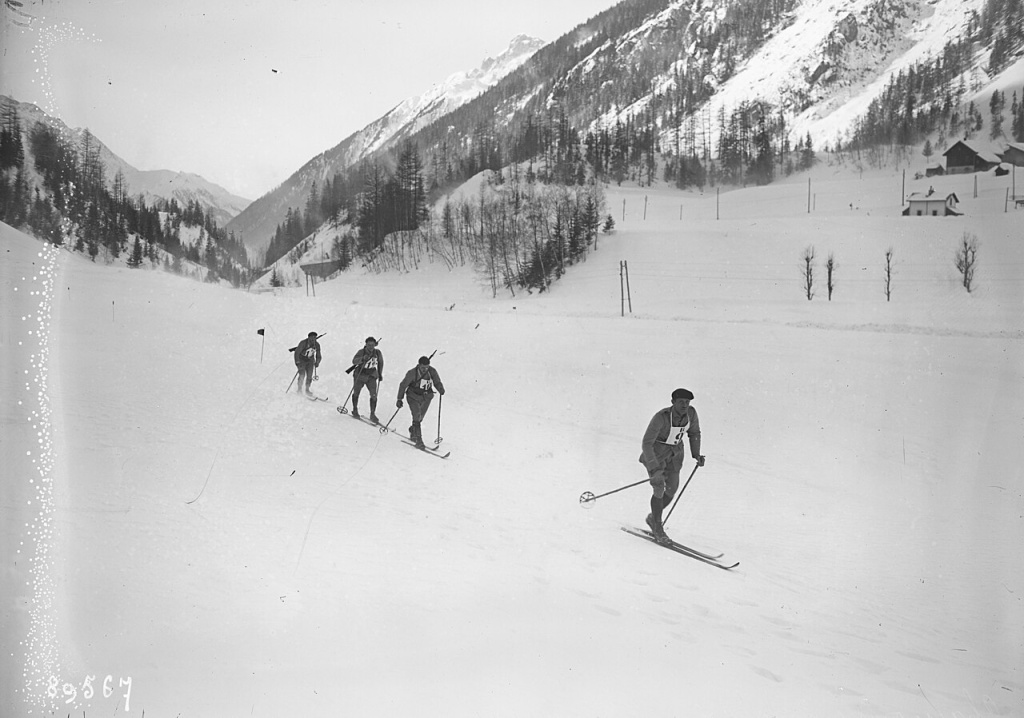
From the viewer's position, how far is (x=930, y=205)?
51.8 metres

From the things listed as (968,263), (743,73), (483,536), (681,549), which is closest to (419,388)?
(483,536)

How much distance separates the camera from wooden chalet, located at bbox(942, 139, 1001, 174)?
7125 centimetres

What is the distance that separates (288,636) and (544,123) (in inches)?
4475

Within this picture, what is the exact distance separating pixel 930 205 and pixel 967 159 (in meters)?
30.6

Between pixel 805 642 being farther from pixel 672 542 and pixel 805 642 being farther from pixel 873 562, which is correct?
pixel 873 562

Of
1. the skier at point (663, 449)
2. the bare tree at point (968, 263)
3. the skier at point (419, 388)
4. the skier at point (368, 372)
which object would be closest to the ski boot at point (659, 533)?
the skier at point (663, 449)

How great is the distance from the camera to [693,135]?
11619 centimetres

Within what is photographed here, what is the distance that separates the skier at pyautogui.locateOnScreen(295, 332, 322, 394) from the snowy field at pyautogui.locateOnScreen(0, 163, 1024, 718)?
564 millimetres

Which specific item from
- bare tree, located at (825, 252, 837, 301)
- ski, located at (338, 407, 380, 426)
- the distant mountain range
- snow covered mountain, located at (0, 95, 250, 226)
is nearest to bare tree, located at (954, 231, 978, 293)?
bare tree, located at (825, 252, 837, 301)

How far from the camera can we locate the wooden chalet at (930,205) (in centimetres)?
5052

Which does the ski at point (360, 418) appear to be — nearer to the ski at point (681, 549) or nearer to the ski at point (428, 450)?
the ski at point (428, 450)

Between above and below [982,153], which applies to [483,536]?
below

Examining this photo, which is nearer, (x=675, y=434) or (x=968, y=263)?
(x=675, y=434)

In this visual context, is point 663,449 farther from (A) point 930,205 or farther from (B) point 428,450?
(A) point 930,205
